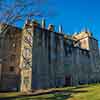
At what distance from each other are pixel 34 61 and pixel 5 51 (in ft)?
19.7

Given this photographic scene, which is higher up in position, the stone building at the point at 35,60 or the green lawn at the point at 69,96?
the stone building at the point at 35,60

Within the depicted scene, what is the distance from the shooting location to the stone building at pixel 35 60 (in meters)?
28.5

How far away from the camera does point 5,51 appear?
29.1 meters

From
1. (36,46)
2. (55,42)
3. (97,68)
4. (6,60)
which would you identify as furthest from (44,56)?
(97,68)

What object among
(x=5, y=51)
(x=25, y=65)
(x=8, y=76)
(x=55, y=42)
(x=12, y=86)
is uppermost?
(x=55, y=42)

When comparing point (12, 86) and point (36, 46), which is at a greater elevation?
point (36, 46)

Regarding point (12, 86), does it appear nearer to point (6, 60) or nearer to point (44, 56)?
point (6, 60)

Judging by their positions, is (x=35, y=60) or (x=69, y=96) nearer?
(x=69, y=96)

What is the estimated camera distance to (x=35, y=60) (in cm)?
2902

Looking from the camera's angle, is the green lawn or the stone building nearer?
the green lawn

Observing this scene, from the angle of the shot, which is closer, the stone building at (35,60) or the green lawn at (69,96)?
the green lawn at (69,96)

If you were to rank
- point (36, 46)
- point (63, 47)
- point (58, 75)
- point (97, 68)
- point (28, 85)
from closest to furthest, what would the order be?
1. point (28, 85)
2. point (36, 46)
3. point (58, 75)
4. point (63, 47)
5. point (97, 68)

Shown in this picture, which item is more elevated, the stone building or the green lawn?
the stone building

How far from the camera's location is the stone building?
28484 millimetres
